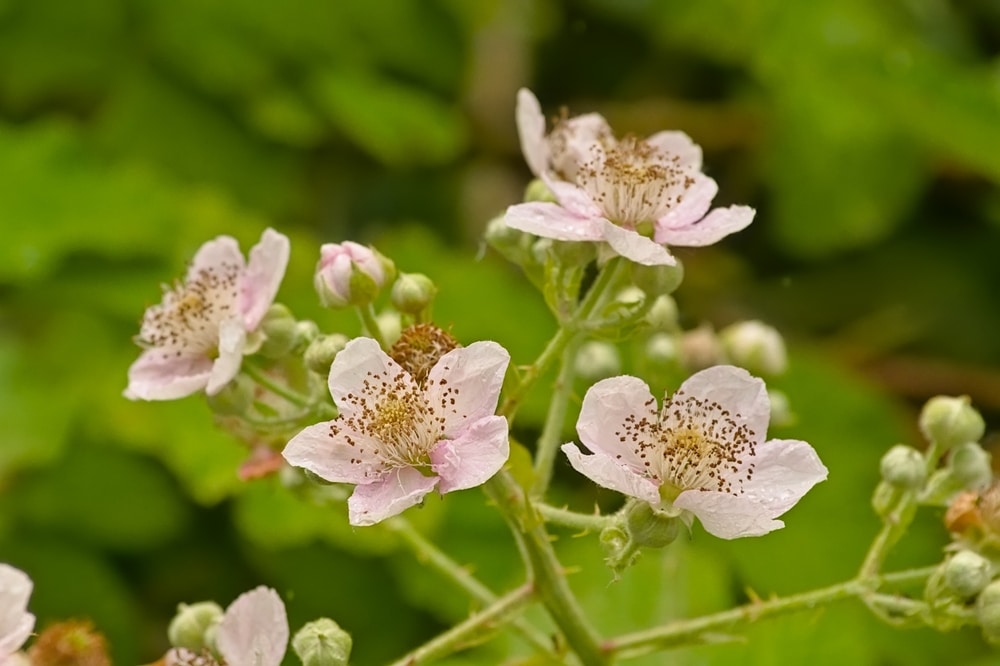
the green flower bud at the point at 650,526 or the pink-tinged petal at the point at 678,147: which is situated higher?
the pink-tinged petal at the point at 678,147

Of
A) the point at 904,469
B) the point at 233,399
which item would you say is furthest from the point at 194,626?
Answer: the point at 904,469

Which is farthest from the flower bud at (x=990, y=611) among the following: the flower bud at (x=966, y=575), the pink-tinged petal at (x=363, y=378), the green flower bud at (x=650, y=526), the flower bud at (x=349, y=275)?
the flower bud at (x=349, y=275)

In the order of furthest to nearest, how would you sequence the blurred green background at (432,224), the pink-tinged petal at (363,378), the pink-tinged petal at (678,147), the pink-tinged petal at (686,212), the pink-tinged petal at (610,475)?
the blurred green background at (432,224)
the pink-tinged petal at (678,147)
the pink-tinged petal at (686,212)
the pink-tinged petal at (363,378)
the pink-tinged petal at (610,475)

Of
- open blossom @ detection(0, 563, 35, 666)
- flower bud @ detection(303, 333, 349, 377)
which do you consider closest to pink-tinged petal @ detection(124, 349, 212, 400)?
flower bud @ detection(303, 333, 349, 377)

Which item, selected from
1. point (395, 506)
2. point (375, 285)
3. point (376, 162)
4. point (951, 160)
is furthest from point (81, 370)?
point (951, 160)

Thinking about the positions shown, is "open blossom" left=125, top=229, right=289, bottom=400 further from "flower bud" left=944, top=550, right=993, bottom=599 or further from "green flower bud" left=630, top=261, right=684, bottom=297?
"flower bud" left=944, top=550, right=993, bottom=599

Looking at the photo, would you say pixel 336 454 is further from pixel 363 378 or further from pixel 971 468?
pixel 971 468

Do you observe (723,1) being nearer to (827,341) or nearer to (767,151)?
(767,151)

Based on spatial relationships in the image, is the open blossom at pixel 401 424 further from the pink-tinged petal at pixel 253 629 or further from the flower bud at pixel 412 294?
the pink-tinged petal at pixel 253 629
